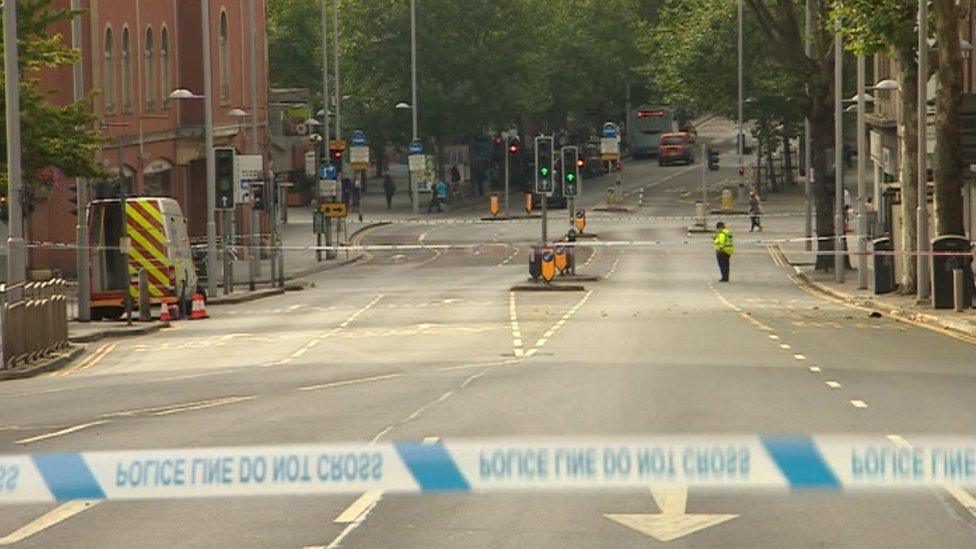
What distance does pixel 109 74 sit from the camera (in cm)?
6325

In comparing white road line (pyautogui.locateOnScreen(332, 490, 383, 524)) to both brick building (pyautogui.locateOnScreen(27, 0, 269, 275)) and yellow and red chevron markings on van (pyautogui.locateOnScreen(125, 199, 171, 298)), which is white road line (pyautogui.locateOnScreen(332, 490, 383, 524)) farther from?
brick building (pyautogui.locateOnScreen(27, 0, 269, 275))

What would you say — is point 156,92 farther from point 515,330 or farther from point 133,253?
point 515,330

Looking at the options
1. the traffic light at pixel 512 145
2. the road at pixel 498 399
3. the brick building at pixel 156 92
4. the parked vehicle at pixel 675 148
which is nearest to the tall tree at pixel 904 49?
the road at pixel 498 399

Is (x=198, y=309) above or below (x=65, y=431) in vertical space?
below

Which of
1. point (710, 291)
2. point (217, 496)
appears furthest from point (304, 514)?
point (710, 291)

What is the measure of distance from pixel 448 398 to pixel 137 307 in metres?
24.5

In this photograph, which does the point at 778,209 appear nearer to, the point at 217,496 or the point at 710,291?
the point at 710,291

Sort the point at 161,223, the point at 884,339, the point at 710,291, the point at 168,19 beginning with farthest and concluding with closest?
the point at 168,19
the point at 710,291
the point at 161,223
the point at 884,339

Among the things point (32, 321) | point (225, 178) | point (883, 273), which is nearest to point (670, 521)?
point (32, 321)

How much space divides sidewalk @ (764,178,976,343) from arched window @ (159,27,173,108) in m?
22.1

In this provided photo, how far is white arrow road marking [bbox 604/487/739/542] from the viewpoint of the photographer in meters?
12.0

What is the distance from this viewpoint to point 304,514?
1288 centimetres

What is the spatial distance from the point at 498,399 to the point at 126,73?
46765 millimetres

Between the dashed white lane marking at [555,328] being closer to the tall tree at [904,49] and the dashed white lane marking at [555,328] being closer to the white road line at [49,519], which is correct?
the tall tree at [904,49]
